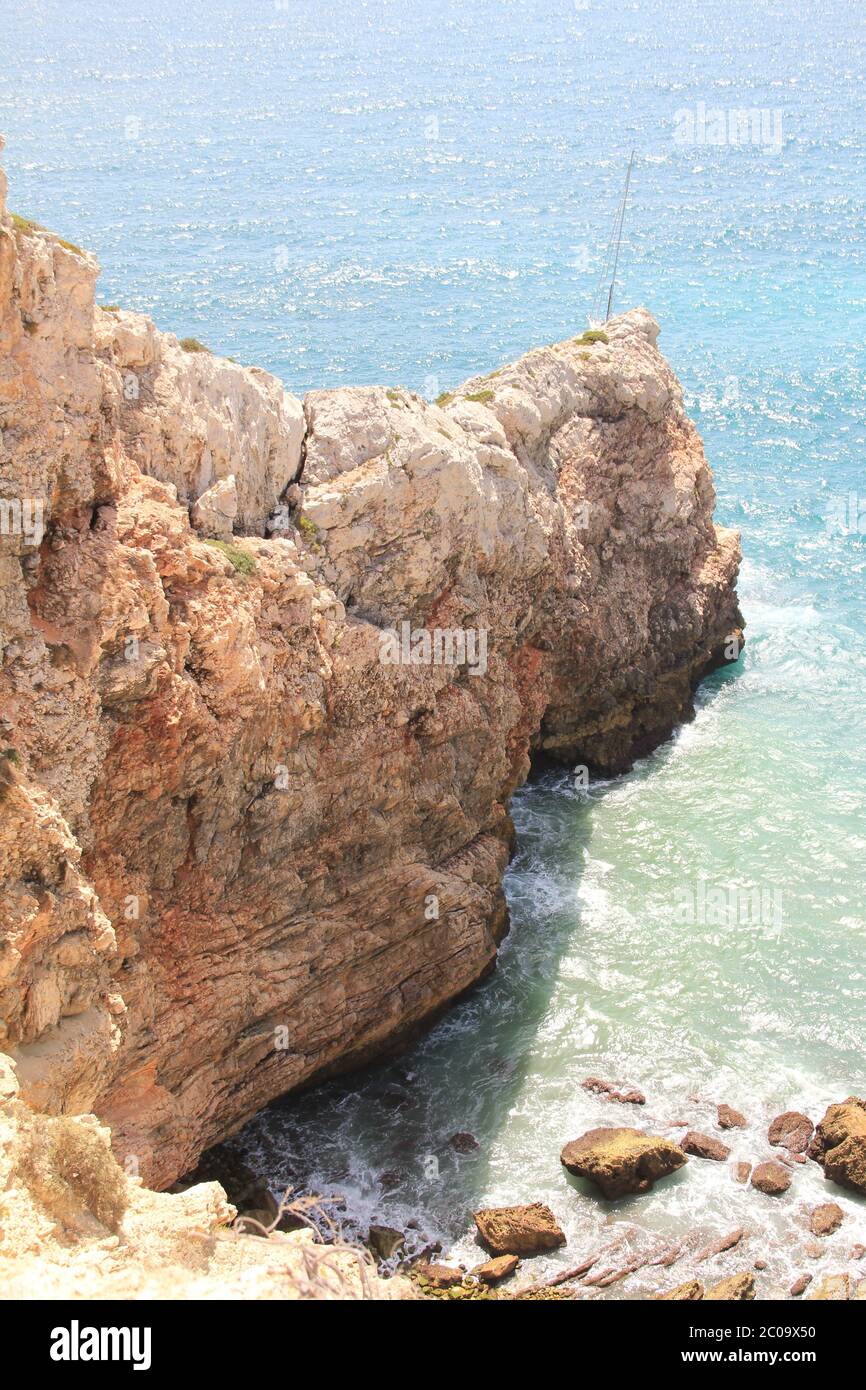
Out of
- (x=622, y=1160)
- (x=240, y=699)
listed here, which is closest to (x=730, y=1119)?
(x=622, y=1160)

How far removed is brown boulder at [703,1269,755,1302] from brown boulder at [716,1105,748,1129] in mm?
3451

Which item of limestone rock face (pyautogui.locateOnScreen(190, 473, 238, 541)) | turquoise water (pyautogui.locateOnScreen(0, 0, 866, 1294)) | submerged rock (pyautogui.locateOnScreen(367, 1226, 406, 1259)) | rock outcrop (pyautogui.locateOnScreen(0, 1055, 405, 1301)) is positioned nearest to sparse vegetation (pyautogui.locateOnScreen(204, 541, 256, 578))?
limestone rock face (pyautogui.locateOnScreen(190, 473, 238, 541))

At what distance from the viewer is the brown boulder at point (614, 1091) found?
25.3m

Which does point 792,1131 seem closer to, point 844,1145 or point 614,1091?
point 844,1145

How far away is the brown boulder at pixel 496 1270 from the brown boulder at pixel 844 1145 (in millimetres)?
6158

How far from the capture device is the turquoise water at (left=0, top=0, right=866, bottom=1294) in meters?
25.4

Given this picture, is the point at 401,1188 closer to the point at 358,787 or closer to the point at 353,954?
the point at 353,954

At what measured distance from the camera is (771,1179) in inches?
919

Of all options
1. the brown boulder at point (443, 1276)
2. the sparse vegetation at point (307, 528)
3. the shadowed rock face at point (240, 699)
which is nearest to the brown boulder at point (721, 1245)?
the brown boulder at point (443, 1276)

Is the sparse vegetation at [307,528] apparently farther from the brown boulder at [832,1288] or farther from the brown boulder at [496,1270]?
the brown boulder at [832,1288]

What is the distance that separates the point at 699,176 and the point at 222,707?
8352 centimetres

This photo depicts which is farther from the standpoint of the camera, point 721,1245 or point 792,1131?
point 792,1131

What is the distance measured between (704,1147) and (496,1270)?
16.0 ft
